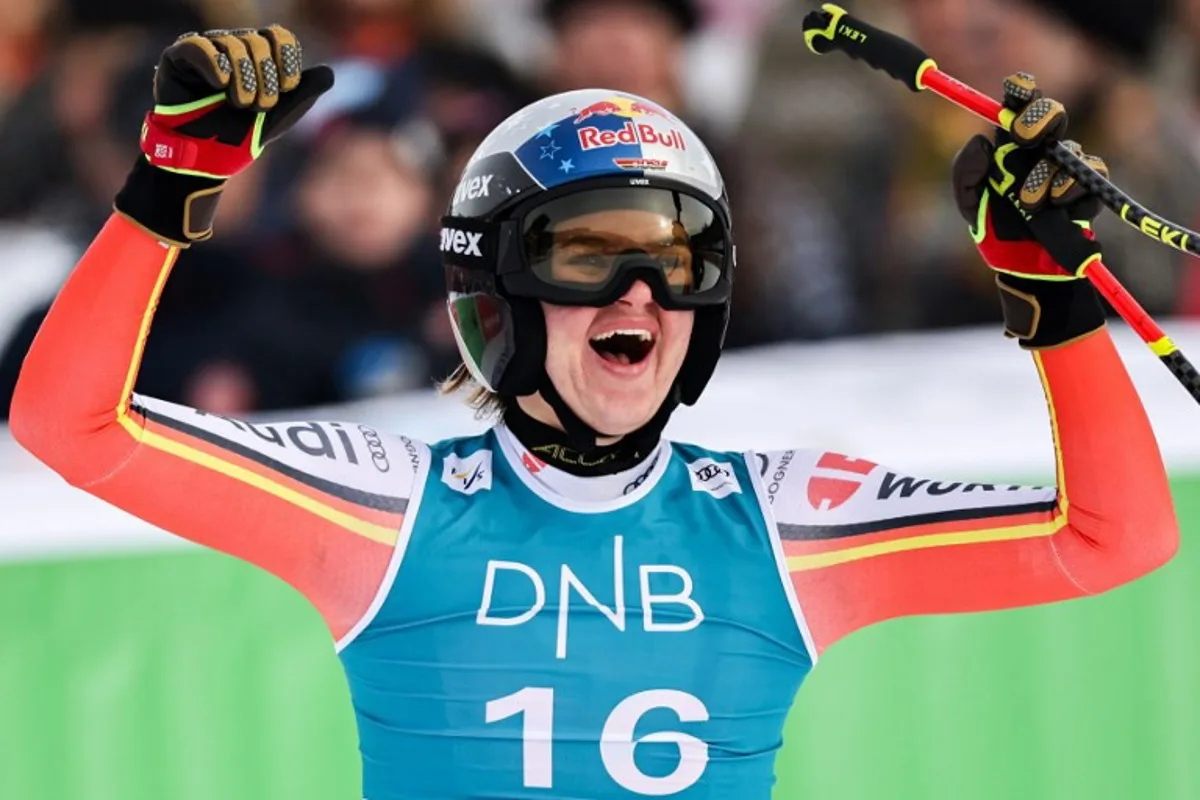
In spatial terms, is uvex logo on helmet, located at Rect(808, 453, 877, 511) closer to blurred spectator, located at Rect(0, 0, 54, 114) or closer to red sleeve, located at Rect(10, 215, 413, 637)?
red sleeve, located at Rect(10, 215, 413, 637)

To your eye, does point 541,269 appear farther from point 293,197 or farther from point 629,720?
point 293,197

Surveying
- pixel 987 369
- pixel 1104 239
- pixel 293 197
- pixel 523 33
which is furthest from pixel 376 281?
pixel 1104 239

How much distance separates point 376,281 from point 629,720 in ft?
10.5

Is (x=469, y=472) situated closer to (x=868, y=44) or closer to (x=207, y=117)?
(x=207, y=117)

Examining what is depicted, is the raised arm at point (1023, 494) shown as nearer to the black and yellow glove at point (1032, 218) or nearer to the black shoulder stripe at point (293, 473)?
the black and yellow glove at point (1032, 218)

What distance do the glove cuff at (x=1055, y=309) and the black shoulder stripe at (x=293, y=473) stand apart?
37.2 inches

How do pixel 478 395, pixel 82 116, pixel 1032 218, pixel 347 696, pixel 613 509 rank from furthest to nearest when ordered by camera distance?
1. pixel 82 116
2. pixel 347 696
3. pixel 478 395
4. pixel 613 509
5. pixel 1032 218

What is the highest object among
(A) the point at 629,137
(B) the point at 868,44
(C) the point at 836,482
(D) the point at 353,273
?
(D) the point at 353,273

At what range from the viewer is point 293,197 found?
5879mm

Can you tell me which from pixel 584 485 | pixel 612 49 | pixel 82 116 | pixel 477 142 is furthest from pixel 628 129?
pixel 612 49

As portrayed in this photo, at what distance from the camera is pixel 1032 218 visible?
275 centimetres

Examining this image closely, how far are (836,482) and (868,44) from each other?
0.67 meters

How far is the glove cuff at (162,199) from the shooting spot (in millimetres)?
2641

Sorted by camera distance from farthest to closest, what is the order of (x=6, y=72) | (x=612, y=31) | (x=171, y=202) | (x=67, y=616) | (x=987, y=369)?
(x=612, y=31) < (x=6, y=72) < (x=987, y=369) < (x=67, y=616) < (x=171, y=202)
